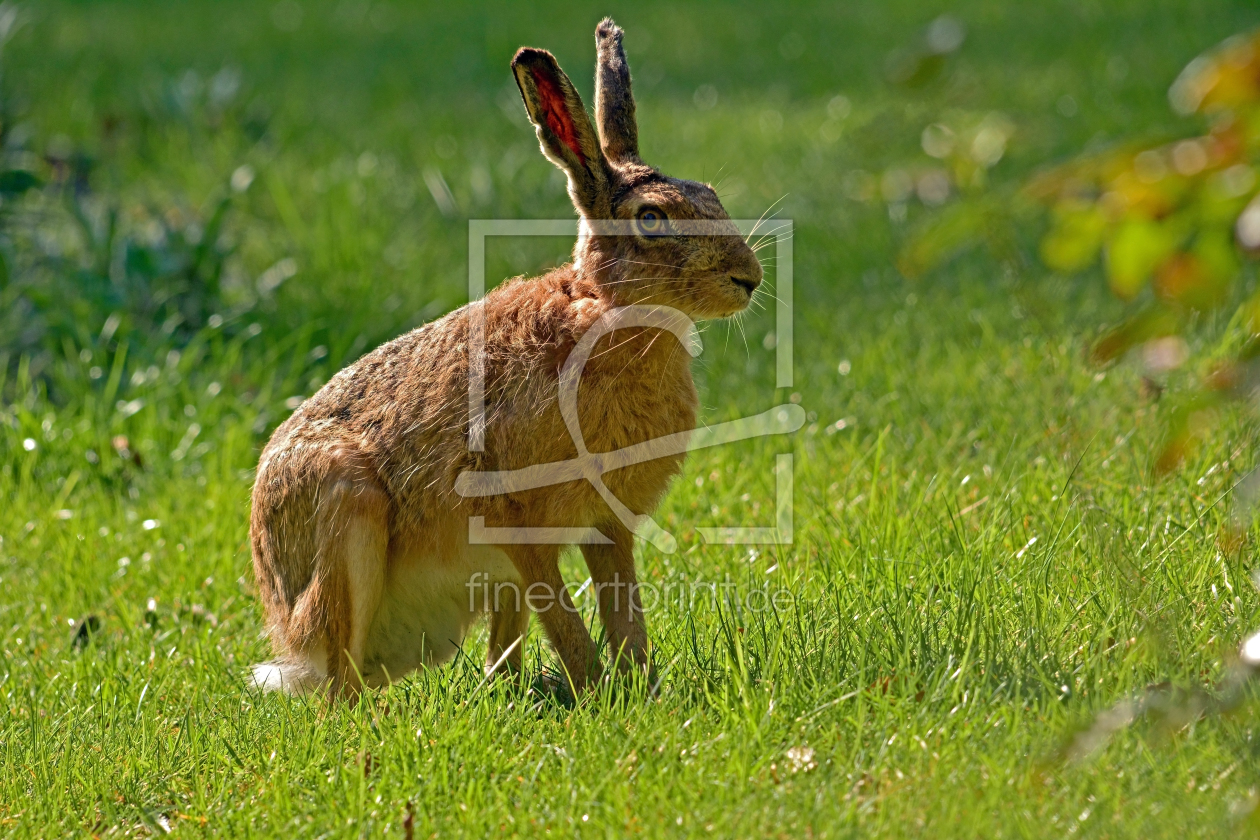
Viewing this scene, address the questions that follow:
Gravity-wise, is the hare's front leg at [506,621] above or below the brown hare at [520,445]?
below

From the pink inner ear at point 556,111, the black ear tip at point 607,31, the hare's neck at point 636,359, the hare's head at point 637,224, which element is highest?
the black ear tip at point 607,31

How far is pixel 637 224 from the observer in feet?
10.9

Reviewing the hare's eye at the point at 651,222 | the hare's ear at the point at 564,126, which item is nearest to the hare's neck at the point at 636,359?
the hare's eye at the point at 651,222

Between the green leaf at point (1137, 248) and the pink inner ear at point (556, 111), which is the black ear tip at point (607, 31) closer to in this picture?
the pink inner ear at point (556, 111)

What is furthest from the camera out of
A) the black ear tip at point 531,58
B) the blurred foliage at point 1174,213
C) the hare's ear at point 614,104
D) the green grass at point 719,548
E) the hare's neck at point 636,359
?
the hare's ear at point 614,104

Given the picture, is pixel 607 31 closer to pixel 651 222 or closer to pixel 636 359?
pixel 651 222

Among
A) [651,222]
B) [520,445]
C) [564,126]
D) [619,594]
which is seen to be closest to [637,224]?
[651,222]

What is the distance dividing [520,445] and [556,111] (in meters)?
0.82

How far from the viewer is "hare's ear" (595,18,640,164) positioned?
357 centimetres

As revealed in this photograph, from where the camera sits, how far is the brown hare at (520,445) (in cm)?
323

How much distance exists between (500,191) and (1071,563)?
14.7ft

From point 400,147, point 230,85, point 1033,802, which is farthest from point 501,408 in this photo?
point 230,85

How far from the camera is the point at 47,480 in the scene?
5.01 metres

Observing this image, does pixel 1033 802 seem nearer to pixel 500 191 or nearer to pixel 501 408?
pixel 501 408
